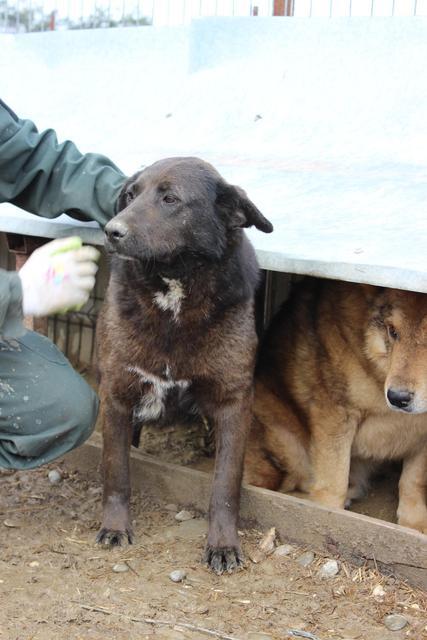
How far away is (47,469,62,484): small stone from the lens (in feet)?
14.1

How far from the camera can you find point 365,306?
385 cm

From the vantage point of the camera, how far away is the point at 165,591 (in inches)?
127

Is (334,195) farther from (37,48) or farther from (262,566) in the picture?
(37,48)

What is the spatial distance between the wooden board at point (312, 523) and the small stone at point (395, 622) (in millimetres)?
305

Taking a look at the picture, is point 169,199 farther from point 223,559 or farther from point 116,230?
point 223,559

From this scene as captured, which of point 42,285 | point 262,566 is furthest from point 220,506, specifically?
point 42,285

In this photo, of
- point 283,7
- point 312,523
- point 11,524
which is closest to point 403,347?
point 312,523

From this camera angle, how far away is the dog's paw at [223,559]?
3.38m

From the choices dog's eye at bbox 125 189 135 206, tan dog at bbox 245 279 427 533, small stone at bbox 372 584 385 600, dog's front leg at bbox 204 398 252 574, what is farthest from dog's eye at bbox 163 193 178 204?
small stone at bbox 372 584 385 600

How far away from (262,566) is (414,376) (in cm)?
100

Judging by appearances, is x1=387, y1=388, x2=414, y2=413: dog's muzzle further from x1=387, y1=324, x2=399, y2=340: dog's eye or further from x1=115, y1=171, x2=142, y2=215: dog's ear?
x1=115, y1=171, x2=142, y2=215: dog's ear

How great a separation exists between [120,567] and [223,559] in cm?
41

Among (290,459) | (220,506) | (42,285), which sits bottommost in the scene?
(290,459)

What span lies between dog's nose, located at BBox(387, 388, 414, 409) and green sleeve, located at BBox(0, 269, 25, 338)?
4.94 feet
